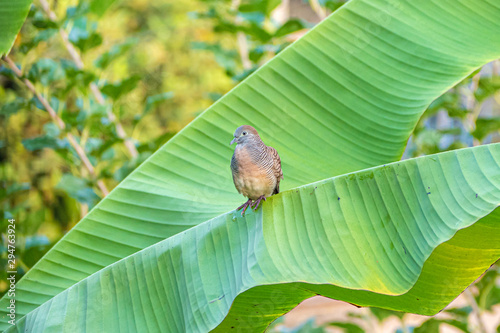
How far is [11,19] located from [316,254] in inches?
45.7

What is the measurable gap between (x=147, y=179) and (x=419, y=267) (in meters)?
0.82

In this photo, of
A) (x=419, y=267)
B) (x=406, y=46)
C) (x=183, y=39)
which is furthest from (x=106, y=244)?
(x=183, y=39)

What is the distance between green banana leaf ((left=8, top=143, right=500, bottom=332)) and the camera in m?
1.10

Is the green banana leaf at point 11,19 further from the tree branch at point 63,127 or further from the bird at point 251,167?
the bird at point 251,167

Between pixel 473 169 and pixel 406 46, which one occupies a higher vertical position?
pixel 406 46

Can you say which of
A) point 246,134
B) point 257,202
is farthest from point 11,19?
point 257,202

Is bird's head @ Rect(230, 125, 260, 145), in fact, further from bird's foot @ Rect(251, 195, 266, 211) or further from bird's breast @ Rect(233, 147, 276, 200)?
bird's foot @ Rect(251, 195, 266, 211)

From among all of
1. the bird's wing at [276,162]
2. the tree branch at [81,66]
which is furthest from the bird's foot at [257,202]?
the tree branch at [81,66]

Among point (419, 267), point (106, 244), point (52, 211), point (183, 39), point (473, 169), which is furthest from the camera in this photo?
point (183, 39)

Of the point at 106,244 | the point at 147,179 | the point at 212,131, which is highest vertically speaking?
the point at 212,131

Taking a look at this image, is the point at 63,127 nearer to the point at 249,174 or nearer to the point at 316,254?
the point at 249,174

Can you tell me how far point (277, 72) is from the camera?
1.64 metres

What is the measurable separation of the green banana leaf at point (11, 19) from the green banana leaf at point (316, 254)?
30.0 inches

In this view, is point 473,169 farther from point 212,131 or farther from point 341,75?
point 212,131
